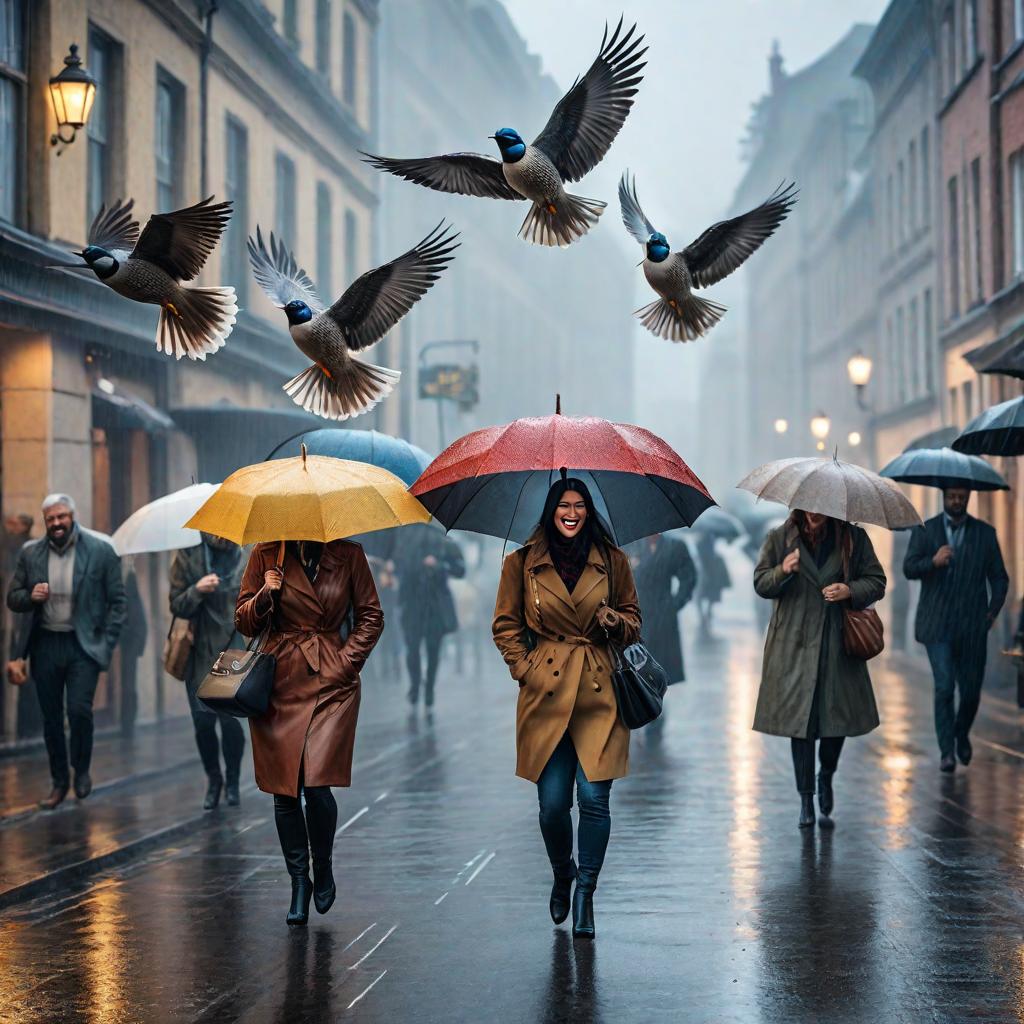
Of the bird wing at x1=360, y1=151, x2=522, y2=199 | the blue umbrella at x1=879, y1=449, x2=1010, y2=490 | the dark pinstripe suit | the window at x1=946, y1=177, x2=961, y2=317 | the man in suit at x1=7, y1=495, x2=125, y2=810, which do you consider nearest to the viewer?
the bird wing at x1=360, y1=151, x2=522, y2=199

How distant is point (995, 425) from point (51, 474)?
8.10 m

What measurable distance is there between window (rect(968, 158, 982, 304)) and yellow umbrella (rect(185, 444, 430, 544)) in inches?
830

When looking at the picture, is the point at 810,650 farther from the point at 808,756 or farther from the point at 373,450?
the point at 373,450

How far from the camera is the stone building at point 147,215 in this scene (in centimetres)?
1562

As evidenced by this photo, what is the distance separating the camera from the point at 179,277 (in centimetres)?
704

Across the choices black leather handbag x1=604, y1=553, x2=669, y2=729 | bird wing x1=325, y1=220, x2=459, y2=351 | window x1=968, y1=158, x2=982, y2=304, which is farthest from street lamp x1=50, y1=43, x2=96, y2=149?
window x1=968, y1=158, x2=982, y2=304

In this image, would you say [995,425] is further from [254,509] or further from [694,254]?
[254,509]

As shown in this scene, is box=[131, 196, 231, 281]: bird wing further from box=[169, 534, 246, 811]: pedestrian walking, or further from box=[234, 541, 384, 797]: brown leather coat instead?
box=[169, 534, 246, 811]: pedestrian walking

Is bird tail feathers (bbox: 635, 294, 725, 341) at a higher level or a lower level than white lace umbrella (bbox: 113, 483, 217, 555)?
higher

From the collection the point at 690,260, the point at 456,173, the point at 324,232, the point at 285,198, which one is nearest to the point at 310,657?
the point at 456,173

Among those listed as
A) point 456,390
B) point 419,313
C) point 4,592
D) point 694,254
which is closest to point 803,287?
→ point 419,313

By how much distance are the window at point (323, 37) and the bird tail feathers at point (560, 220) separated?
22.6 metres

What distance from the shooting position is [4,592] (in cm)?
1510

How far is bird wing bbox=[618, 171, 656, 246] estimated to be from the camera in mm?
7363
